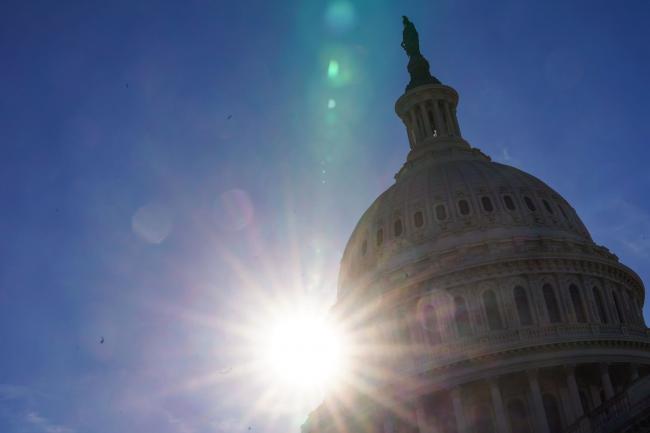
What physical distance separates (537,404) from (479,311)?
7095 mm

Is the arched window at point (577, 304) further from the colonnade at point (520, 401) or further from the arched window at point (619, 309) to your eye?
the colonnade at point (520, 401)

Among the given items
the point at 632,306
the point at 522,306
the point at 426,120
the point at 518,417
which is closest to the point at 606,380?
the point at 518,417

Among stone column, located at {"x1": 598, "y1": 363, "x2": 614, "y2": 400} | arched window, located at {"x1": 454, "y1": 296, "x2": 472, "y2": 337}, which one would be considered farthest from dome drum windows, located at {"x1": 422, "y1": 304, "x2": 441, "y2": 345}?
stone column, located at {"x1": 598, "y1": 363, "x2": 614, "y2": 400}

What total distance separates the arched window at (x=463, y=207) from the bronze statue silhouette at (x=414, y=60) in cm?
1858

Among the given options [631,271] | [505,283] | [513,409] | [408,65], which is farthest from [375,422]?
[408,65]

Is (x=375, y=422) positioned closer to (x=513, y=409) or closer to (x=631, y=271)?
(x=513, y=409)

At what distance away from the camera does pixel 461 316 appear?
153 ft

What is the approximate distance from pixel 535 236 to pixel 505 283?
16.8 feet

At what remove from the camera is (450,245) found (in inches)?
1959

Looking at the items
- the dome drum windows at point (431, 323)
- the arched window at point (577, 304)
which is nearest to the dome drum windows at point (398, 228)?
the dome drum windows at point (431, 323)

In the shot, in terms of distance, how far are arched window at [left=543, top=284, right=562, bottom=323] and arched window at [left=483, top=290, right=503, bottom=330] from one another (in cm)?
322

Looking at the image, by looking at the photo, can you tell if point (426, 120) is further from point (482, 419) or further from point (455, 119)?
point (482, 419)

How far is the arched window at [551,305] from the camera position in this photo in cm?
4597

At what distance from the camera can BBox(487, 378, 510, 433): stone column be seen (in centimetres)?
4125
